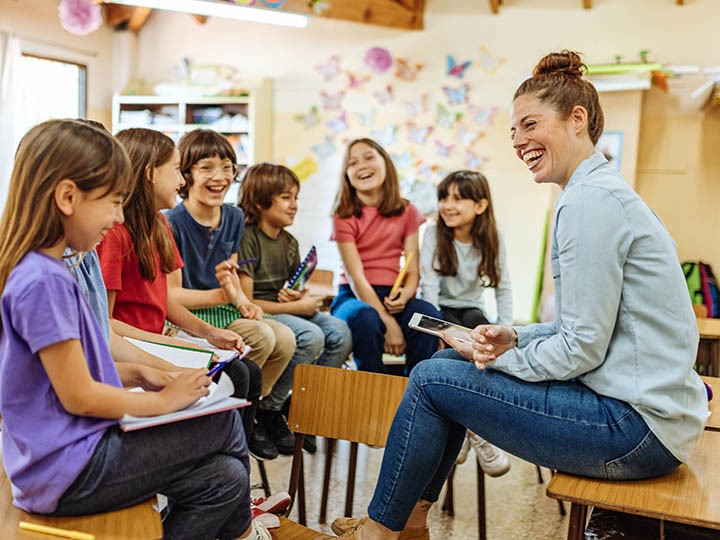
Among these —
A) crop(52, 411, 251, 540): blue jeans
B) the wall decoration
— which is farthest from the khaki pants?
the wall decoration

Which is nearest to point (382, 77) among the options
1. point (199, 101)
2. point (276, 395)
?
point (199, 101)

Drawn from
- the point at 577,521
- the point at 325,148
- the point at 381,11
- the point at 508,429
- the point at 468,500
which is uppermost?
the point at 381,11

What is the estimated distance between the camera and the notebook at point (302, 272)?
2.85m

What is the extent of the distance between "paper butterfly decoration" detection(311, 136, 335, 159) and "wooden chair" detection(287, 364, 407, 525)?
4.19 m

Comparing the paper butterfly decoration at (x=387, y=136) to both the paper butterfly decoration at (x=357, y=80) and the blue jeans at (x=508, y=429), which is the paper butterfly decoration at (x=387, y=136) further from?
the blue jeans at (x=508, y=429)

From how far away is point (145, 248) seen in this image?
2.01 m

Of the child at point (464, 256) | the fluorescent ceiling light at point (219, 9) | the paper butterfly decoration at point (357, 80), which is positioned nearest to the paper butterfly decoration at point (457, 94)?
the paper butterfly decoration at point (357, 80)

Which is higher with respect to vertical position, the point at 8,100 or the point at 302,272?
the point at 8,100

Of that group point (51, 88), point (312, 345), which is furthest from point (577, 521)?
point (51, 88)

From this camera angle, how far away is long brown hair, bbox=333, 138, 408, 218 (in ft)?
10.6

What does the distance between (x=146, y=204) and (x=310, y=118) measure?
4221 mm

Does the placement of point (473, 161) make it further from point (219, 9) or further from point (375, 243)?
point (375, 243)

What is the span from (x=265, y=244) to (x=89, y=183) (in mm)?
1774

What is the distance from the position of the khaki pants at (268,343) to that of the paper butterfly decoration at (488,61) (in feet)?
11.3
